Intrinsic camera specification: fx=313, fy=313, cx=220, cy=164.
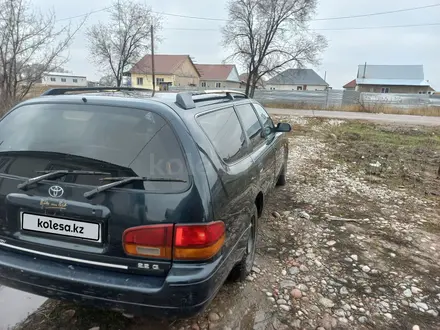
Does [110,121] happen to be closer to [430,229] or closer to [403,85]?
[430,229]

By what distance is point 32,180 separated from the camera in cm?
183

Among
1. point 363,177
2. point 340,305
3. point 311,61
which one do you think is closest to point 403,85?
point 311,61

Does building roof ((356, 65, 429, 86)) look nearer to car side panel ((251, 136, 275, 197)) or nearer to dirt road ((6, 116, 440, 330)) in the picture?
dirt road ((6, 116, 440, 330))

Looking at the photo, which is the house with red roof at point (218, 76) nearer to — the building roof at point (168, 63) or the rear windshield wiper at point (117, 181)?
the building roof at point (168, 63)

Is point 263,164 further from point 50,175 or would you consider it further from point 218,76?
point 218,76

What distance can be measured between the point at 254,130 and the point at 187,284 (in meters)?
2.11

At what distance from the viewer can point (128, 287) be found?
1.74 meters

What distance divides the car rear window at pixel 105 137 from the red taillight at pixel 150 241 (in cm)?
25

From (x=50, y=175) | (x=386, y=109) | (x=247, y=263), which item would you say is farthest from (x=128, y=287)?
(x=386, y=109)

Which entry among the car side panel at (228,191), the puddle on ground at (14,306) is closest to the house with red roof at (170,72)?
the puddle on ground at (14,306)

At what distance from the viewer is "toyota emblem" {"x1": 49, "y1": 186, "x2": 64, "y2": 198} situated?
1815 mm

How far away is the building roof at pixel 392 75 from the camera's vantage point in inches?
2350

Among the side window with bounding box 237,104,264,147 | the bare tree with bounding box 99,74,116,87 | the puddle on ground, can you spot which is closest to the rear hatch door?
the puddle on ground

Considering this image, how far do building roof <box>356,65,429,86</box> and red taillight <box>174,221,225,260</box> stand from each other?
67.2 metres
